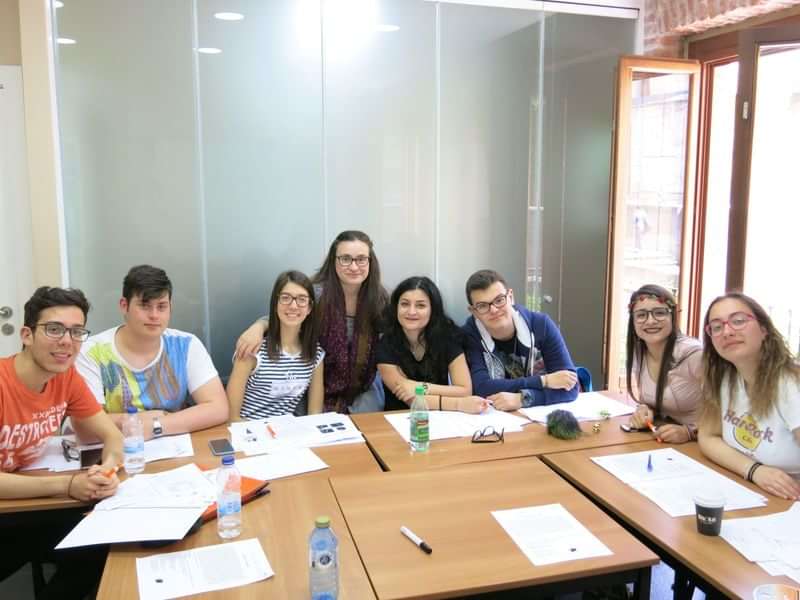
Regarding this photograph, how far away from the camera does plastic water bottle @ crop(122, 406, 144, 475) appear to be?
2.11m

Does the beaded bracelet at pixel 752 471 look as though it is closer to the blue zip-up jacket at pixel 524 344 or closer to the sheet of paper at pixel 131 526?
the blue zip-up jacket at pixel 524 344

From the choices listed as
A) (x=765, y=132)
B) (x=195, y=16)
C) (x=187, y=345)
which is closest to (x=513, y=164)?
(x=765, y=132)

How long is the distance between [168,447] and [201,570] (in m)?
0.83

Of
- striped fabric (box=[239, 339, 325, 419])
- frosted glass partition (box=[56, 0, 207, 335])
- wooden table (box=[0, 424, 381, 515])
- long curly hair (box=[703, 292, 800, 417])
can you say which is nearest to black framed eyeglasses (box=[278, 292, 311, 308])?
striped fabric (box=[239, 339, 325, 419])

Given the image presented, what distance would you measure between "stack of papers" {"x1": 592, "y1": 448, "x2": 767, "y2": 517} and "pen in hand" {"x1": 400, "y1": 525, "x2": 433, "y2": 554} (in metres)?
0.71

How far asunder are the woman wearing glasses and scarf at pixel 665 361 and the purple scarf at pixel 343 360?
1.19 metres

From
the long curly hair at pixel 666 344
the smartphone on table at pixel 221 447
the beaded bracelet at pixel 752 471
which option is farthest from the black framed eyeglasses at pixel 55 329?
the beaded bracelet at pixel 752 471

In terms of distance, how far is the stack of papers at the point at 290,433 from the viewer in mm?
2334

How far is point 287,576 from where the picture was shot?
1530mm

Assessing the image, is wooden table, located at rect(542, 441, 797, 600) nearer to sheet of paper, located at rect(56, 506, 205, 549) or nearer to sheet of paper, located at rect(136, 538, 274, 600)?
sheet of paper, located at rect(136, 538, 274, 600)

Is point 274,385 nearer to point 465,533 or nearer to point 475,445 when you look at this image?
point 475,445

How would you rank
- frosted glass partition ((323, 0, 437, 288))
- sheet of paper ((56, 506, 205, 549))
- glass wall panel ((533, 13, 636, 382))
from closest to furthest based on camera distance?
sheet of paper ((56, 506, 205, 549))
frosted glass partition ((323, 0, 437, 288))
glass wall panel ((533, 13, 636, 382))

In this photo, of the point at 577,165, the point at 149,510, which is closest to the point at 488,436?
the point at 149,510

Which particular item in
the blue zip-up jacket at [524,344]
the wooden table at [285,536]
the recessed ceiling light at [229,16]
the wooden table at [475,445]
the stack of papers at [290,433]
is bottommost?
the wooden table at [475,445]
